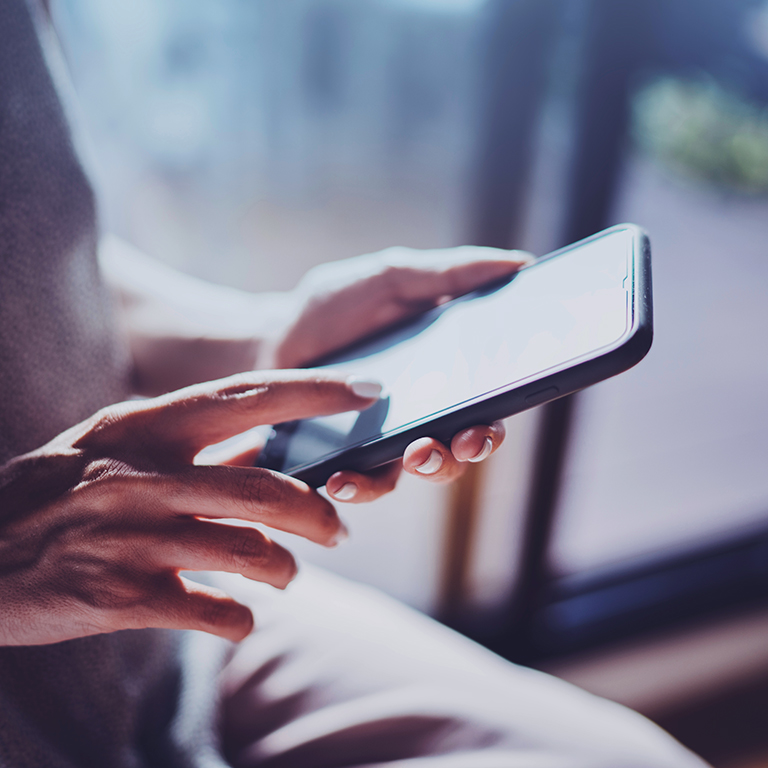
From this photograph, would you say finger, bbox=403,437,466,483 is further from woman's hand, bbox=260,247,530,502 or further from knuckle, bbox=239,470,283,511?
woman's hand, bbox=260,247,530,502

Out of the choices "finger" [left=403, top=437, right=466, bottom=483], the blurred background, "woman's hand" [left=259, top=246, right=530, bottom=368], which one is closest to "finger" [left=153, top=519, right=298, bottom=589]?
"finger" [left=403, top=437, right=466, bottom=483]

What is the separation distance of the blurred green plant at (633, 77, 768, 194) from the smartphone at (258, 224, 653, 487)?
62 cm

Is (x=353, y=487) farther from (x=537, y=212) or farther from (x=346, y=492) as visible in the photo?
(x=537, y=212)

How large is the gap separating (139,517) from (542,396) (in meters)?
0.25

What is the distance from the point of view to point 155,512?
13.3 inches

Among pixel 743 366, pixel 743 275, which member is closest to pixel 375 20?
pixel 743 275

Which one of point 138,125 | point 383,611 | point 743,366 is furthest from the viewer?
point 743,366

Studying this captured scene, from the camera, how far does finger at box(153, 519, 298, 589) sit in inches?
13.4

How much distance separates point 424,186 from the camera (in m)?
1.01

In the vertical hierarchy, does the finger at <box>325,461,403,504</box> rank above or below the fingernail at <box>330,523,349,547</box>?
above

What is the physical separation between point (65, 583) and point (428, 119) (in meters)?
0.87

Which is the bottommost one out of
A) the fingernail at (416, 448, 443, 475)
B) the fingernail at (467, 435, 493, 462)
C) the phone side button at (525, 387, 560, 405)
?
the fingernail at (416, 448, 443, 475)

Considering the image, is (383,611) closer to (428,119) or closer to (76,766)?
(76,766)

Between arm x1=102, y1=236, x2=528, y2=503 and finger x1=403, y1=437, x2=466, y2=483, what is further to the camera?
arm x1=102, y1=236, x2=528, y2=503
